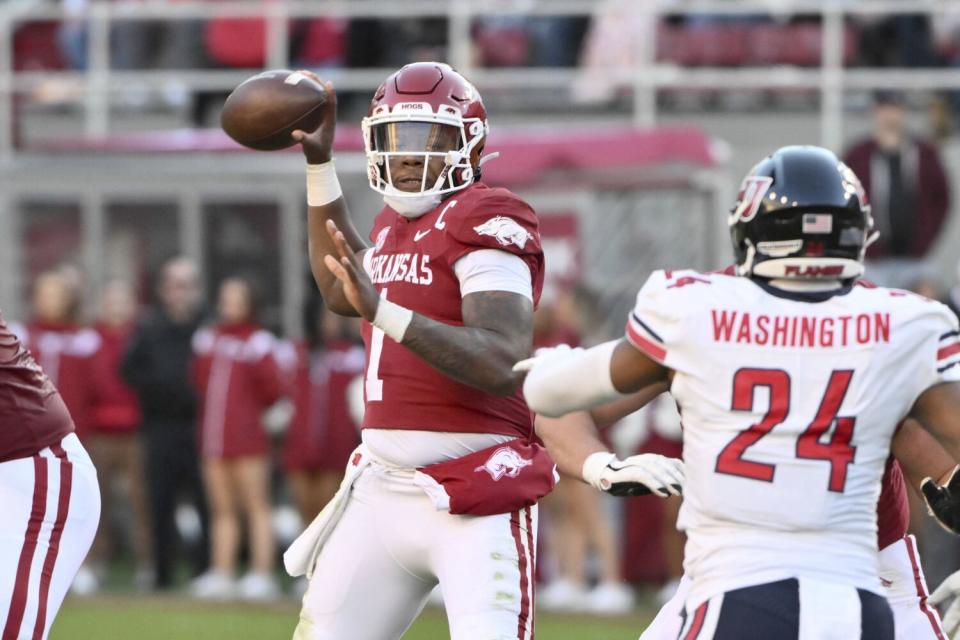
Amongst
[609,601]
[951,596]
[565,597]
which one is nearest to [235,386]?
[565,597]

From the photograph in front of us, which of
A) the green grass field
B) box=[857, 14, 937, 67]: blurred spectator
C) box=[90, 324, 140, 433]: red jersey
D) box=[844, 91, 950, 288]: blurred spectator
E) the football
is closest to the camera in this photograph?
the football

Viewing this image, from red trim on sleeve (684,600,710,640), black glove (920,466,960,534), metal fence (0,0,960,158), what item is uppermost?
metal fence (0,0,960,158)

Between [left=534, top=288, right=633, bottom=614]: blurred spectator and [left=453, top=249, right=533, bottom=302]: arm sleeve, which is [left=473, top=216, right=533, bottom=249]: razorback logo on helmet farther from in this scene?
[left=534, top=288, right=633, bottom=614]: blurred spectator

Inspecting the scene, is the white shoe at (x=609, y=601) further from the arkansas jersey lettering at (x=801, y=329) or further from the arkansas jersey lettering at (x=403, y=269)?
the arkansas jersey lettering at (x=801, y=329)

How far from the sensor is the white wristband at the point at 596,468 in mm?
4176

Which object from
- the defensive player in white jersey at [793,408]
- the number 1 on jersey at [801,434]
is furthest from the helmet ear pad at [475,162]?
the number 1 on jersey at [801,434]

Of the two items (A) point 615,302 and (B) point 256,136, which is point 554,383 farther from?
(A) point 615,302

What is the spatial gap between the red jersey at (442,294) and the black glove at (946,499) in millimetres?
1176

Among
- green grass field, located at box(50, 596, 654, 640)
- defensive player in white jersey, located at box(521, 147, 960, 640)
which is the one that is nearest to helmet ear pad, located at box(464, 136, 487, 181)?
defensive player in white jersey, located at box(521, 147, 960, 640)

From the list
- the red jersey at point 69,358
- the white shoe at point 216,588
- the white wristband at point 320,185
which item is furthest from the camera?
the red jersey at point 69,358

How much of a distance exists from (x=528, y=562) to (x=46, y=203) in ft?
26.4

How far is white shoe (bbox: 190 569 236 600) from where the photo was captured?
34.1 ft

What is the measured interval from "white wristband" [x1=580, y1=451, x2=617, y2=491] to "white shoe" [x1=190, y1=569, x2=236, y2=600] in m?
6.42

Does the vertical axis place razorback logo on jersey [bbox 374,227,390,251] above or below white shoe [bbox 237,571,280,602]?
above
